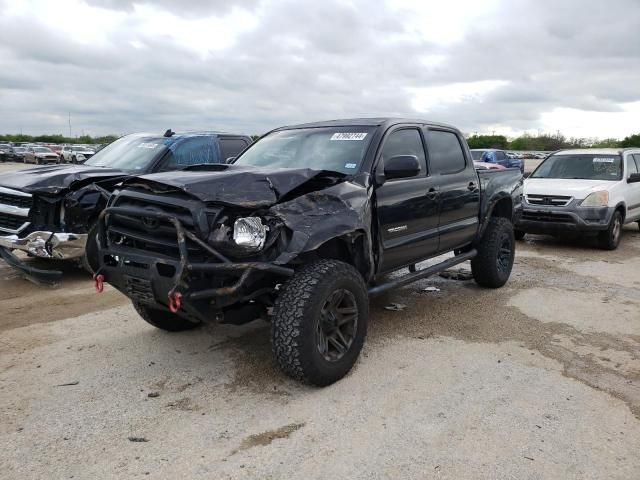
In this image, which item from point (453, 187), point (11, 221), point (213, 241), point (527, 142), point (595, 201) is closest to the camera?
point (213, 241)

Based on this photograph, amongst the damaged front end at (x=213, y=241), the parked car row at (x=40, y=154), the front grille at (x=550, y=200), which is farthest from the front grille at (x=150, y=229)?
the parked car row at (x=40, y=154)

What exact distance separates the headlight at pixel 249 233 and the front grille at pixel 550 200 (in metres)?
7.36

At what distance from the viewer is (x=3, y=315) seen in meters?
5.41

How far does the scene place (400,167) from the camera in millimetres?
4328

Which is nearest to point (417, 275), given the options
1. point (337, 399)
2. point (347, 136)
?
point (347, 136)

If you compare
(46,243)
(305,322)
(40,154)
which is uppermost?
(40,154)

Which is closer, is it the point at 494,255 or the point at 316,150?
the point at 316,150

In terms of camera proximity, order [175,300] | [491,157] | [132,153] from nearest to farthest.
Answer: [175,300] < [132,153] < [491,157]

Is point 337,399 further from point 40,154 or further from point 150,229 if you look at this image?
point 40,154

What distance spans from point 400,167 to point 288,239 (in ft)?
4.10

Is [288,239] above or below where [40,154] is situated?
below

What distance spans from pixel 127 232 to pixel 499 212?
4690mm

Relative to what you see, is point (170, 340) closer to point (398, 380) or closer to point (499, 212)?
point (398, 380)

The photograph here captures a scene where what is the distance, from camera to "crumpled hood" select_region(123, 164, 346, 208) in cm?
352
